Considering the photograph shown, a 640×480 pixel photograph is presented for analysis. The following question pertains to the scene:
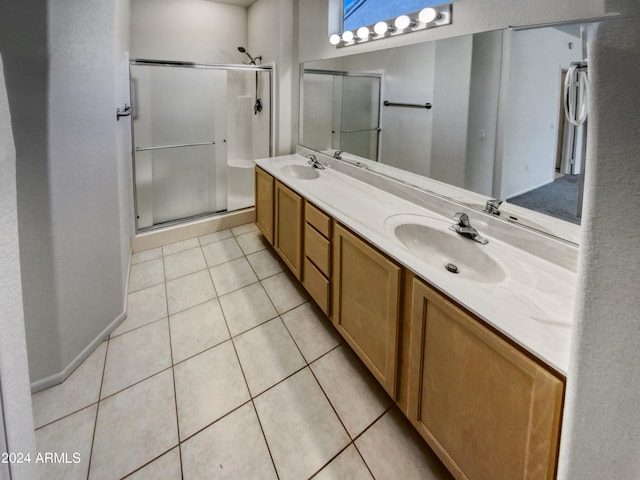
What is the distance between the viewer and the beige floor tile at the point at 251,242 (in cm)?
325

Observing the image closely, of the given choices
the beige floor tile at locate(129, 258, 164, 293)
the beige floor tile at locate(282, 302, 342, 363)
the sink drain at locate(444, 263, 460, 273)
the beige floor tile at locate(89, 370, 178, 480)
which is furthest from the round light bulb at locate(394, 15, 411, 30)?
the beige floor tile at locate(129, 258, 164, 293)

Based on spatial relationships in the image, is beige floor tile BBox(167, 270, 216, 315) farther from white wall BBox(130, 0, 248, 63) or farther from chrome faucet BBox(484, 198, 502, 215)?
white wall BBox(130, 0, 248, 63)

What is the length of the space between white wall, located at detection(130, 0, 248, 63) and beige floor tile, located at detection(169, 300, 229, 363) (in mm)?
2663

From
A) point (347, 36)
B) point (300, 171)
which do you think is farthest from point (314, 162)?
point (347, 36)

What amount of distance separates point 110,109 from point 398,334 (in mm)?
1900

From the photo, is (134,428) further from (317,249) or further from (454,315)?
(454,315)

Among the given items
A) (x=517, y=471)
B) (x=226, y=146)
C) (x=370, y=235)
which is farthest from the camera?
(x=226, y=146)

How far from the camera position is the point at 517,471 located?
2.98 ft

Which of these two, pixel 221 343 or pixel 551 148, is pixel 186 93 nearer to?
pixel 221 343

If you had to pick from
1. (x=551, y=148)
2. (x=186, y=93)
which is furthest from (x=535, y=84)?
(x=186, y=93)

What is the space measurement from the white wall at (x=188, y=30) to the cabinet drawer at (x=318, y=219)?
2621mm

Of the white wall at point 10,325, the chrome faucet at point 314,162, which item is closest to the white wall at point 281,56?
the chrome faucet at point 314,162

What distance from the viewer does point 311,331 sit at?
2.14 metres

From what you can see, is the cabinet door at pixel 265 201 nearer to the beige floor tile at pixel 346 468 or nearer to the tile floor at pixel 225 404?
the tile floor at pixel 225 404
